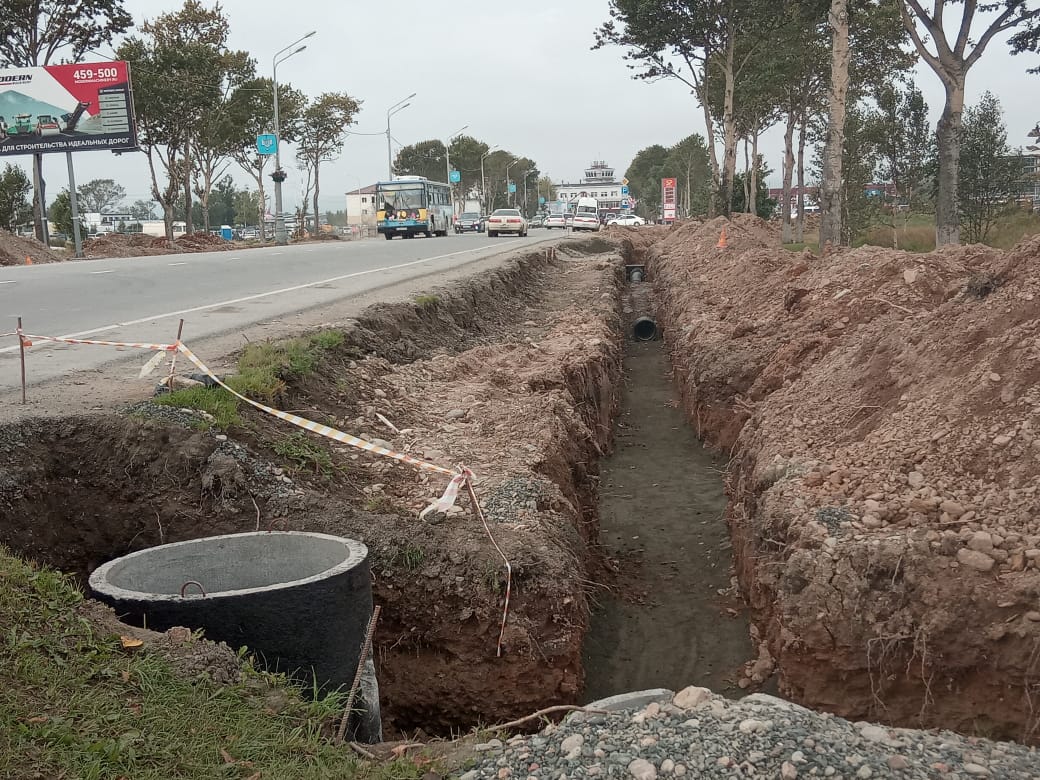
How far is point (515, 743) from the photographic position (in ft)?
11.2

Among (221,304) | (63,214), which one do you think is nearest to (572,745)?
(221,304)

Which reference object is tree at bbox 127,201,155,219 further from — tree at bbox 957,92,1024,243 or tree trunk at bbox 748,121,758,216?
tree at bbox 957,92,1024,243

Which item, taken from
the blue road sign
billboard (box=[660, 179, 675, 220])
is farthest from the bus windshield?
billboard (box=[660, 179, 675, 220])

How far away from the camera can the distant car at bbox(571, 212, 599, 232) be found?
52.7 metres

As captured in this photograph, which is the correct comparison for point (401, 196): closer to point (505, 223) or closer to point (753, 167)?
point (505, 223)

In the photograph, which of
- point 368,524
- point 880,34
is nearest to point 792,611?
point 368,524

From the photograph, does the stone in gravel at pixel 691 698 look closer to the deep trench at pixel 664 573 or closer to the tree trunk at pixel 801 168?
the deep trench at pixel 664 573

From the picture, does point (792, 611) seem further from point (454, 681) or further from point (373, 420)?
point (373, 420)

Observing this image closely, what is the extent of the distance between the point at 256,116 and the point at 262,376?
133ft

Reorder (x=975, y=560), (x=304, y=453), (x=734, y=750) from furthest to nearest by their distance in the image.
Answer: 1. (x=304, y=453)
2. (x=975, y=560)
3. (x=734, y=750)

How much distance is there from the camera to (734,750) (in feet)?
10.4

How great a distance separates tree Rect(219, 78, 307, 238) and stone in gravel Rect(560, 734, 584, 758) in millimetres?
39032

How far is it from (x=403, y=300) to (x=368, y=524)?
626cm

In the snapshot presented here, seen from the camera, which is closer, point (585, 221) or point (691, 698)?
point (691, 698)
